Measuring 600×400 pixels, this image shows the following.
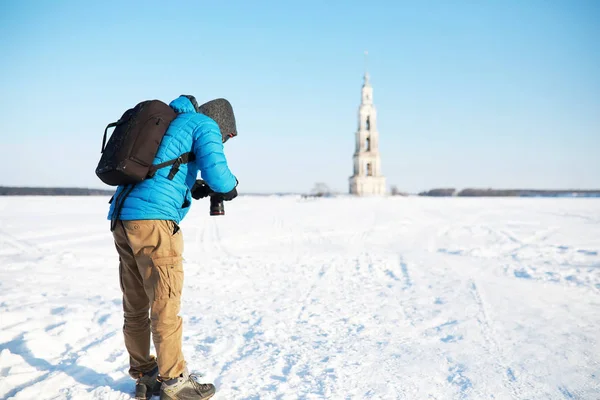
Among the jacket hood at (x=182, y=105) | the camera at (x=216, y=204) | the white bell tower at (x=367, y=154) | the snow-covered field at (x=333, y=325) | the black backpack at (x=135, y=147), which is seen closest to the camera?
the black backpack at (x=135, y=147)

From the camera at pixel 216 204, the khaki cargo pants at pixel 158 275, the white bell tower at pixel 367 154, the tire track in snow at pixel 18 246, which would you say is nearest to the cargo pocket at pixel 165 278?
the khaki cargo pants at pixel 158 275

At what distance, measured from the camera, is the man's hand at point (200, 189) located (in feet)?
9.21

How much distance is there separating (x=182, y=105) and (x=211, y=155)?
1.42ft

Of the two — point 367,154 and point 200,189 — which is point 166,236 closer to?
point 200,189

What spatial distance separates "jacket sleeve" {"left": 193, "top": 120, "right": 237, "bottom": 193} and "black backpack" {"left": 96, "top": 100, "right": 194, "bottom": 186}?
106 mm

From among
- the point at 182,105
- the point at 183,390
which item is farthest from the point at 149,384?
the point at 182,105

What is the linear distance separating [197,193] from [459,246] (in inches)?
343

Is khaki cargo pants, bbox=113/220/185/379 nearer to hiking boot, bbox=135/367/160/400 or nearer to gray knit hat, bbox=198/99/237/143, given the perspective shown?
hiking boot, bbox=135/367/160/400

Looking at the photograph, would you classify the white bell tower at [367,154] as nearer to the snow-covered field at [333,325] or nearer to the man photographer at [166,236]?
the snow-covered field at [333,325]

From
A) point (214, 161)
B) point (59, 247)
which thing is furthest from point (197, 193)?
point (59, 247)

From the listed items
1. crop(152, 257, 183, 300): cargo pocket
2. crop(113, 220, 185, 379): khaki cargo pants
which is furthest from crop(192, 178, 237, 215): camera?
crop(152, 257, 183, 300): cargo pocket

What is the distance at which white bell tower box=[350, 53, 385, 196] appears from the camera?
66562 millimetres

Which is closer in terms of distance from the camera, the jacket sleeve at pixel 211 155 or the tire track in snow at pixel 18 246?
the jacket sleeve at pixel 211 155

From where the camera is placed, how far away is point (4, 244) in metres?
9.95
